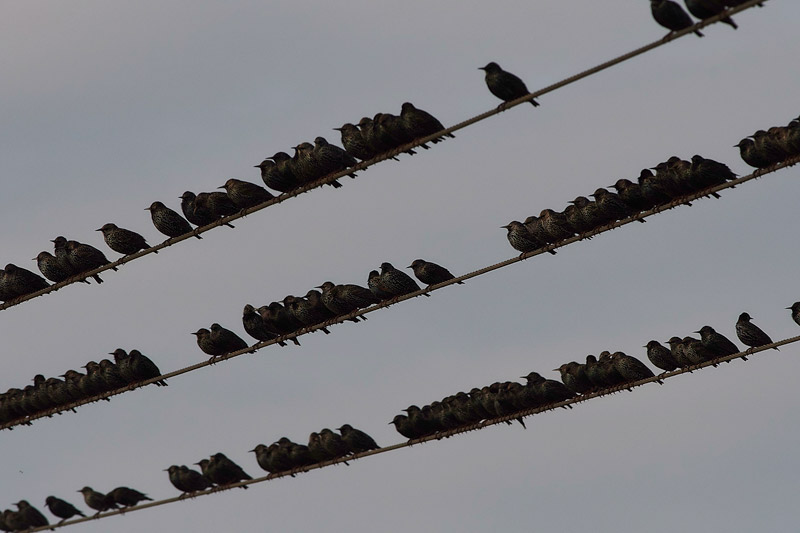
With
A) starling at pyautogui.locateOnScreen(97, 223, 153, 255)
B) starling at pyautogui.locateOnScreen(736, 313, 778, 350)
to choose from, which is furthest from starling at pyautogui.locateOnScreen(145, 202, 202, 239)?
starling at pyautogui.locateOnScreen(736, 313, 778, 350)

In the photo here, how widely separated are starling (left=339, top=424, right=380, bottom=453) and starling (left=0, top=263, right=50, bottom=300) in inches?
199

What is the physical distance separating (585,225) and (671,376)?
11.4 ft

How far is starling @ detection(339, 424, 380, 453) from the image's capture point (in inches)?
1056

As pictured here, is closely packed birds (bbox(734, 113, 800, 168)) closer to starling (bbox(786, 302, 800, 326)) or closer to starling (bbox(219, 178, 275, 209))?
starling (bbox(786, 302, 800, 326))

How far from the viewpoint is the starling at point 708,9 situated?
639 inches

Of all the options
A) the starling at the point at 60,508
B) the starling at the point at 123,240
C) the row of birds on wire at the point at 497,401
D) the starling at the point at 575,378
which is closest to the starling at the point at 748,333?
the row of birds on wire at the point at 497,401

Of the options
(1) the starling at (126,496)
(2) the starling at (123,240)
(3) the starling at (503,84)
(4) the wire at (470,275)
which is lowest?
(1) the starling at (126,496)

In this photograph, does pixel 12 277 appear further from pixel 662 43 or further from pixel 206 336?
pixel 662 43

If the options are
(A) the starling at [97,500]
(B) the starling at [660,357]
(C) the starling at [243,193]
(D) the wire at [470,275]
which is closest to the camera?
(D) the wire at [470,275]

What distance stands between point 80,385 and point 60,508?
9.13ft

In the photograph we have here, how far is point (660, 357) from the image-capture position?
25.8 metres

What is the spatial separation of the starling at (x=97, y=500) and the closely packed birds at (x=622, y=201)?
28.2 ft

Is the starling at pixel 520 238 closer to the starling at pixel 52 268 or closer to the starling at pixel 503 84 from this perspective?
the starling at pixel 503 84

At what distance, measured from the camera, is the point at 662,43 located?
1566 cm
